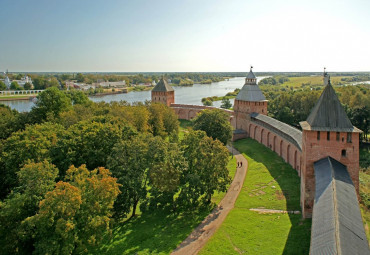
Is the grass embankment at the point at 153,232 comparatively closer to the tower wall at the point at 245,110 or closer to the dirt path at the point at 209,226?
the dirt path at the point at 209,226

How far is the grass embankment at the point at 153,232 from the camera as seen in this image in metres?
17.3

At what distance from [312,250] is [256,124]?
32055 mm

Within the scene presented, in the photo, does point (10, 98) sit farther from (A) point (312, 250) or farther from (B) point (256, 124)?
(A) point (312, 250)

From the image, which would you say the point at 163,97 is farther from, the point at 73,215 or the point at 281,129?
the point at 73,215

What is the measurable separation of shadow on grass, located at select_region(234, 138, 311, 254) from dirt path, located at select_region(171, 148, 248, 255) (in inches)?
154

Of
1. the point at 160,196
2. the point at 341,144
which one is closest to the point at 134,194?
the point at 160,196

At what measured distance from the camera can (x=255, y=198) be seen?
22.9m

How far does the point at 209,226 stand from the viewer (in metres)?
19.2

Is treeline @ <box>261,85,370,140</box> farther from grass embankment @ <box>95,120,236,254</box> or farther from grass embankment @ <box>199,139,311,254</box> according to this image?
grass embankment @ <box>95,120,236,254</box>

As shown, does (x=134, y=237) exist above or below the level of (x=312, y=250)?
below

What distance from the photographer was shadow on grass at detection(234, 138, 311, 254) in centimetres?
1595

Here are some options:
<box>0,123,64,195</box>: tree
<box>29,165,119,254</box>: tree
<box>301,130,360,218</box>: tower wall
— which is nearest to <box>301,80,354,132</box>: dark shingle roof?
<box>301,130,360,218</box>: tower wall

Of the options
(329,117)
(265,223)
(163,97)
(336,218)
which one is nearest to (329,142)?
(329,117)

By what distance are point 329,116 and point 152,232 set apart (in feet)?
43.6
